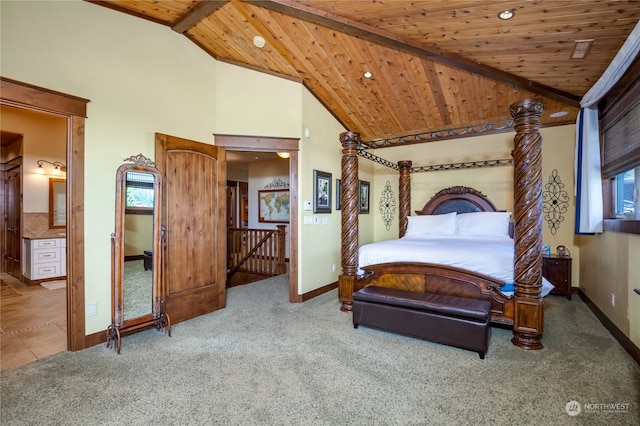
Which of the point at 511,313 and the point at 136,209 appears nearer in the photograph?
the point at 511,313

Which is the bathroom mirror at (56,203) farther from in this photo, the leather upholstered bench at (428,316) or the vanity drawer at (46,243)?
the leather upholstered bench at (428,316)

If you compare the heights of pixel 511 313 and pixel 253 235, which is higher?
pixel 253 235

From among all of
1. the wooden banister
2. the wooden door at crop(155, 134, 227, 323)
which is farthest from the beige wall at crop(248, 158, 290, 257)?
the wooden door at crop(155, 134, 227, 323)

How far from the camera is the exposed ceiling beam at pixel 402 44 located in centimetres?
298

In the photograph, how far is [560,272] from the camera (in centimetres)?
424

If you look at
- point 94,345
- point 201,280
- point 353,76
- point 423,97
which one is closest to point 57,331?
point 94,345

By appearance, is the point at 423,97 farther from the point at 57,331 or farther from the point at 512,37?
the point at 57,331

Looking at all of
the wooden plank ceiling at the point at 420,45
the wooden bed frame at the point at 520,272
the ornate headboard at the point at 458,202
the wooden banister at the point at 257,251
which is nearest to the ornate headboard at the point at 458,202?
the ornate headboard at the point at 458,202

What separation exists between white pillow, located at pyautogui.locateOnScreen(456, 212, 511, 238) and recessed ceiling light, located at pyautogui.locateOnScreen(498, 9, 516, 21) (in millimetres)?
2765

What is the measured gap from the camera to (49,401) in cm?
201

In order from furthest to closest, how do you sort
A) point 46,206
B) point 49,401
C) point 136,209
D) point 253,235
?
point 253,235 < point 46,206 < point 136,209 < point 49,401

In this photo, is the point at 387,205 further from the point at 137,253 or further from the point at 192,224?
the point at 137,253

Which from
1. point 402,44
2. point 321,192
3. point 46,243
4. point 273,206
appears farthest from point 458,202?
point 46,243

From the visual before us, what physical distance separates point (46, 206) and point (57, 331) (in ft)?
11.9
